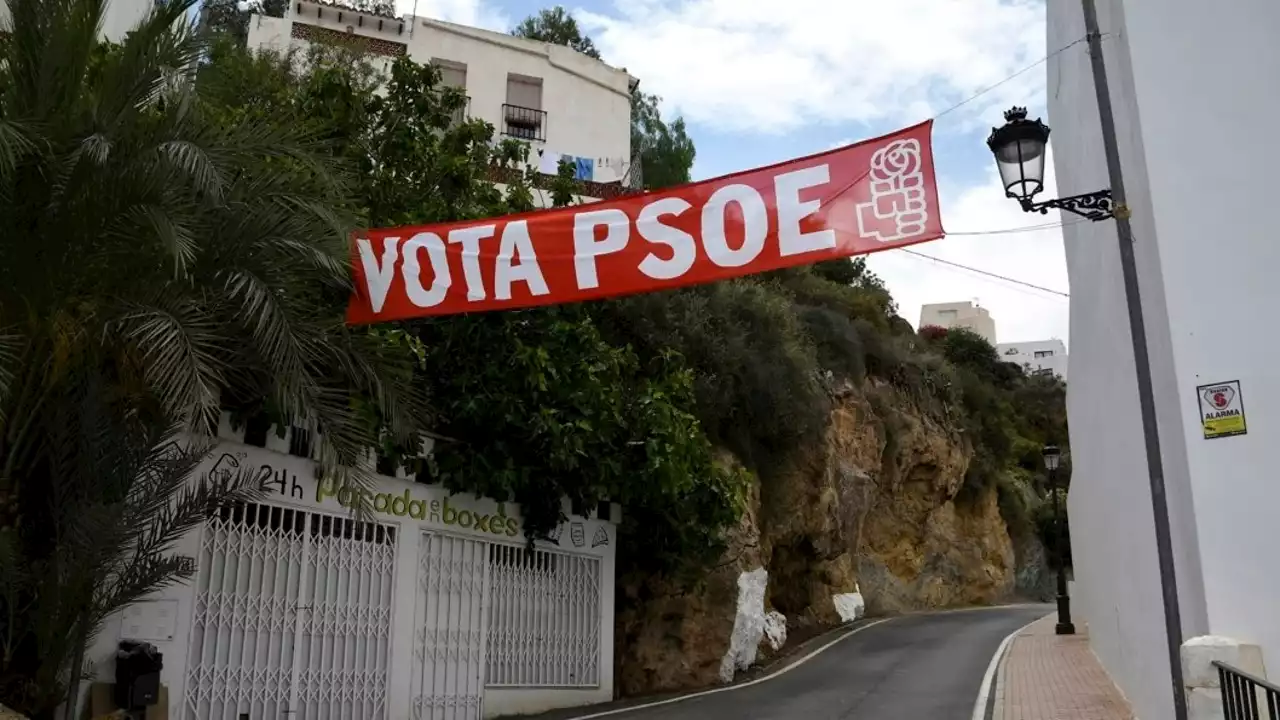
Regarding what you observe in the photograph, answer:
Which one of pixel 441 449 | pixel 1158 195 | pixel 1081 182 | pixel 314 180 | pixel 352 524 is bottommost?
pixel 352 524

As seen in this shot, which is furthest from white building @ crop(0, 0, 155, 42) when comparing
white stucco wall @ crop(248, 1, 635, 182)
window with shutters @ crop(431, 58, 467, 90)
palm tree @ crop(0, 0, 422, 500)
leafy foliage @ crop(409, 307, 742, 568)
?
window with shutters @ crop(431, 58, 467, 90)

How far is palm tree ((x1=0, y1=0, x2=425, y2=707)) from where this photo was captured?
6.40m

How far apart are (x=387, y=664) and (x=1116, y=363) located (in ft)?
28.3

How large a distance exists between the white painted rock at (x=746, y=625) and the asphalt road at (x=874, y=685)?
0.72 meters

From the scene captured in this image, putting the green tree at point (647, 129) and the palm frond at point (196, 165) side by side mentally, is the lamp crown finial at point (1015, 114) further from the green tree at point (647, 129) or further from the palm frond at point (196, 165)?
the green tree at point (647, 129)

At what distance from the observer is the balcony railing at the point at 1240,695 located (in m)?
5.11

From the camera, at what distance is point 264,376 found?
8.27m

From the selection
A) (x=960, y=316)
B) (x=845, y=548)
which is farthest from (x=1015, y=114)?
(x=960, y=316)

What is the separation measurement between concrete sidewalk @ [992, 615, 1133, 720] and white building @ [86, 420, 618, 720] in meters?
5.86

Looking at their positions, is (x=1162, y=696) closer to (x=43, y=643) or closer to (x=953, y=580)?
(x=43, y=643)

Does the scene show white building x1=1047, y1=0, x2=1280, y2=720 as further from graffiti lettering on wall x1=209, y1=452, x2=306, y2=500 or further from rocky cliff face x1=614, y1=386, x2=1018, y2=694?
rocky cliff face x1=614, y1=386, x2=1018, y2=694

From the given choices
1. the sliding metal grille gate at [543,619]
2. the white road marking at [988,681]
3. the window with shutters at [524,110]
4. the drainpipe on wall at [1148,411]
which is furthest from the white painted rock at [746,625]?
the window with shutters at [524,110]

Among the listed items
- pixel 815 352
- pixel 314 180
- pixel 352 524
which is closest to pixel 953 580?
pixel 815 352

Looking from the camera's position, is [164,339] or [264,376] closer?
[164,339]
